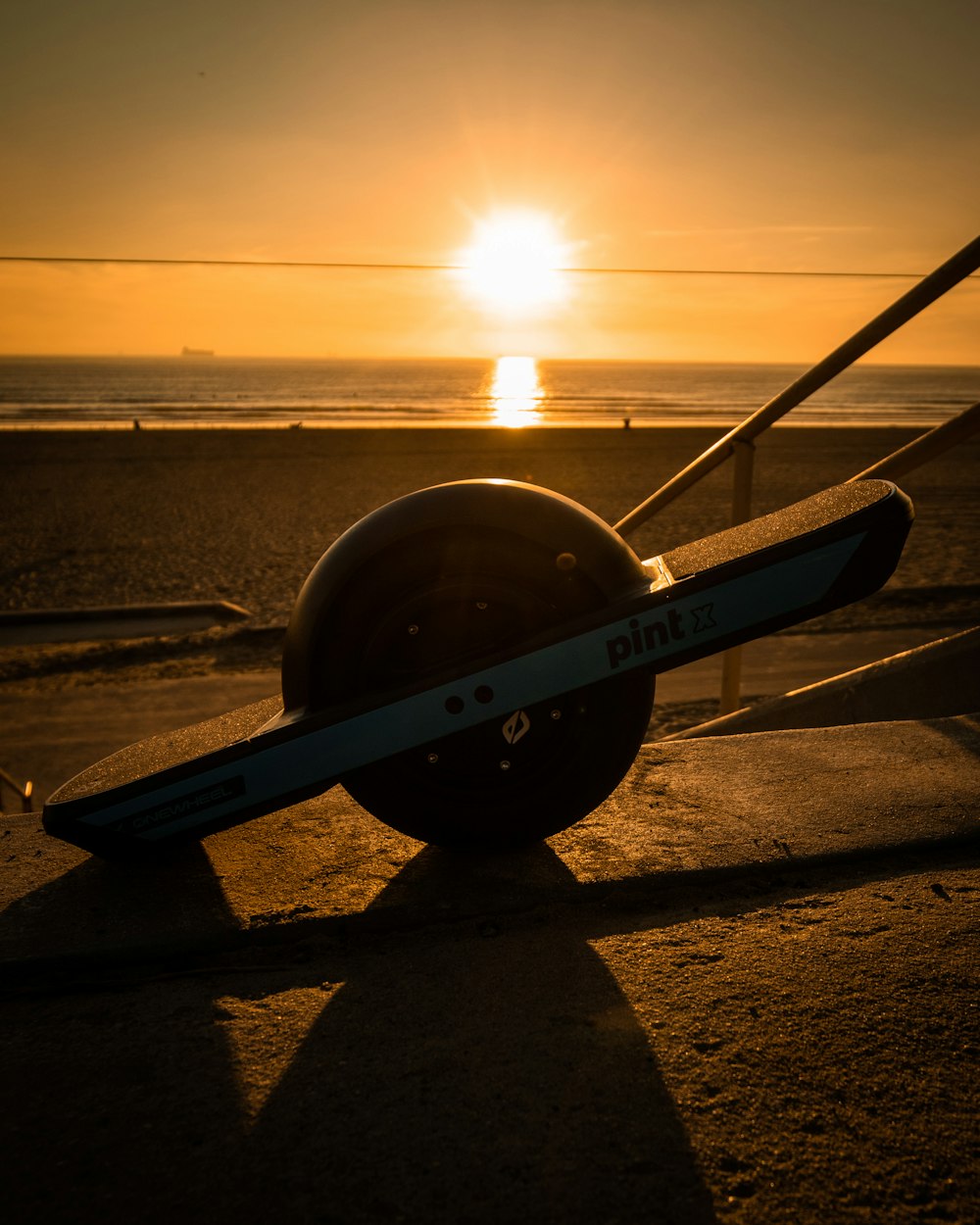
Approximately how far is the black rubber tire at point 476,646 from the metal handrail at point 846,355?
1.16m

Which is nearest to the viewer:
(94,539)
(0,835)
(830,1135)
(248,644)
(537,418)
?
(830,1135)

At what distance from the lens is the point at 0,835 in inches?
103

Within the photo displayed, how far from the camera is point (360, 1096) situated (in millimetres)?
1628

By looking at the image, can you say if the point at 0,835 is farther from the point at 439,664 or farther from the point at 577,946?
the point at 577,946

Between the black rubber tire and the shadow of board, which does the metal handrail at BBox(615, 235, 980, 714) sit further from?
the shadow of board

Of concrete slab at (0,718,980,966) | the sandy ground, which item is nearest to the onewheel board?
concrete slab at (0,718,980,966)

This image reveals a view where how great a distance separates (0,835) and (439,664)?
1308 mm

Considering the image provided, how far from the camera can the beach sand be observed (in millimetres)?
7621

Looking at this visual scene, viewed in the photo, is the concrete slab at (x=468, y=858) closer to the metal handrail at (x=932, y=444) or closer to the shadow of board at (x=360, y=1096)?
the shadow of board at (x=360, y=1096)

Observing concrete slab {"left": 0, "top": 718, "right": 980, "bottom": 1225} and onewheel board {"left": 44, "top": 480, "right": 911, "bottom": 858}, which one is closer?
concrete slab {"left": 0, "top": 718, "right": 980, "bottom": 1225}

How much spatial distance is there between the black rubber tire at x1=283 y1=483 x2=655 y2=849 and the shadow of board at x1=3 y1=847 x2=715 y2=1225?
322mm

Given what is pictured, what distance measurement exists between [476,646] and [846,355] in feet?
6.25

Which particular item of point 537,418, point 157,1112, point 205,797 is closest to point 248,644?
point 205,797

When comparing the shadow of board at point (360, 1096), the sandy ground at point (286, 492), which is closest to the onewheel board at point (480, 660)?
the shadow of board at point (360, 1096)
